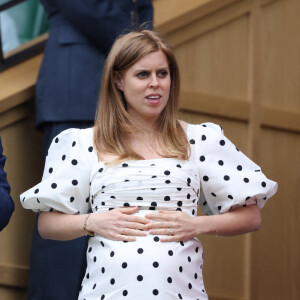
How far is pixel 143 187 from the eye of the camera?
227 centimetres

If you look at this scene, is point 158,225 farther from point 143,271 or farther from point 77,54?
point 77,54

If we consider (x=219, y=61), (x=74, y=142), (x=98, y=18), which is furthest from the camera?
(x=219, y=61)

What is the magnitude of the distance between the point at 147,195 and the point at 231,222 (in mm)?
271

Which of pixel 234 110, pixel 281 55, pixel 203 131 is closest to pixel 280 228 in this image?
pixel 234 110

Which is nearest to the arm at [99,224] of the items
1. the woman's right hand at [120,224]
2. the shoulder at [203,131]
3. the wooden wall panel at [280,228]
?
the woman's right hand at [120,224]

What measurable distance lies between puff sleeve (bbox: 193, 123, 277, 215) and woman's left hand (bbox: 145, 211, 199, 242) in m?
0.15

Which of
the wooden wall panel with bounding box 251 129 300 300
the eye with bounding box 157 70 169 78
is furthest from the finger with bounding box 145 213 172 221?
the wooden wall panel with bounding box 251 129 300 300

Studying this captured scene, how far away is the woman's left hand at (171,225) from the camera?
2236 mm

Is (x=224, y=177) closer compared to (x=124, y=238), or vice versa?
(x=124, y=238)

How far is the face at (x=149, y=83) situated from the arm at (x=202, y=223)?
340mm

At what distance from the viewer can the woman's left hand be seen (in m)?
2.24

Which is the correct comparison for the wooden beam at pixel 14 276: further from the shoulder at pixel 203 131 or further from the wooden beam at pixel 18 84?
the shoulder at pixel 203 131

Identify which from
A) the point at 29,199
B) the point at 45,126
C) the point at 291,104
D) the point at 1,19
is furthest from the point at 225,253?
the point at 29,199

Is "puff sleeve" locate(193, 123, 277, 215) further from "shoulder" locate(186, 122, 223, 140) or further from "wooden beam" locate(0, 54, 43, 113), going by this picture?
"wooden beam" locate(0, 54, 43, 113)
